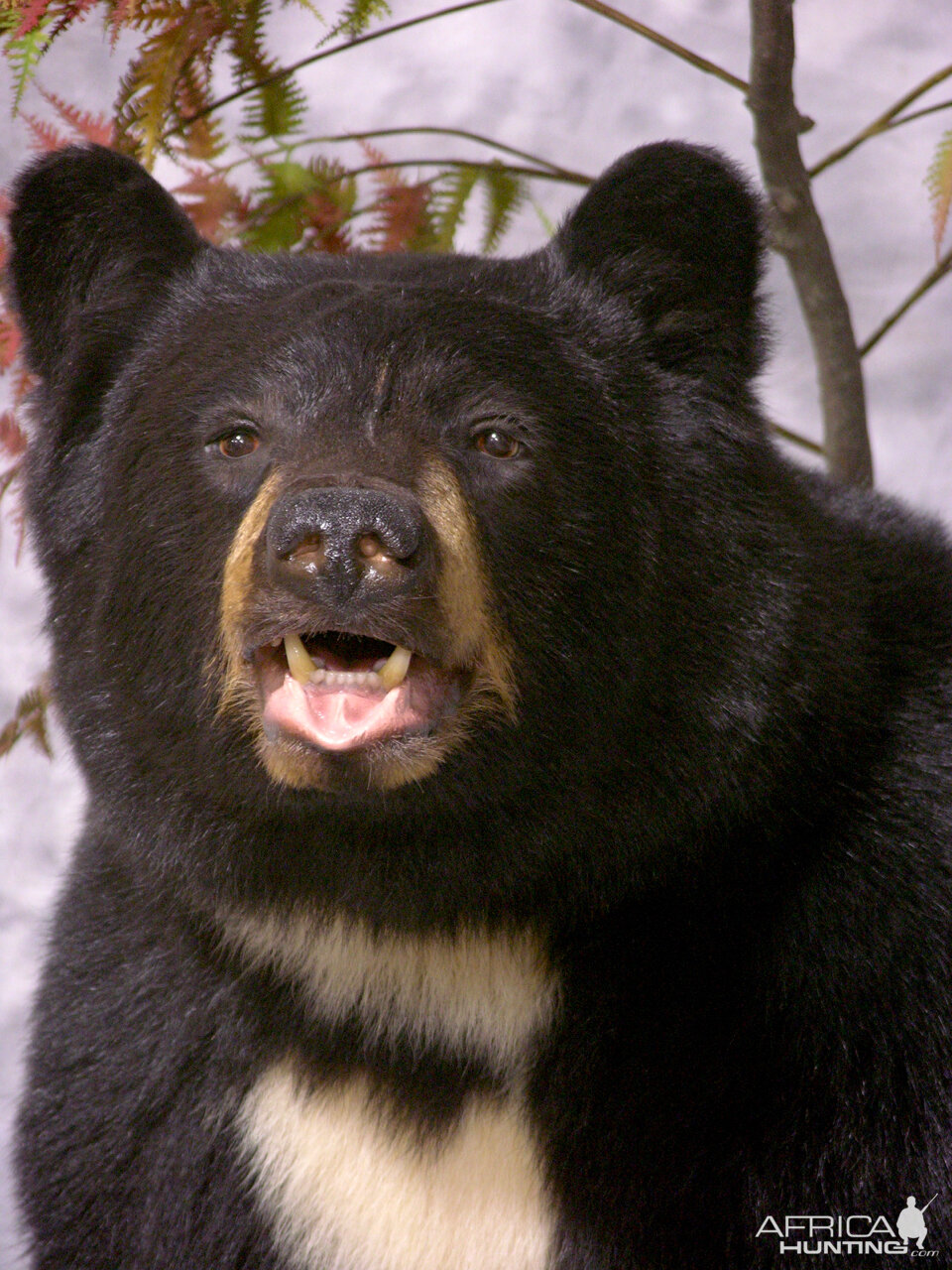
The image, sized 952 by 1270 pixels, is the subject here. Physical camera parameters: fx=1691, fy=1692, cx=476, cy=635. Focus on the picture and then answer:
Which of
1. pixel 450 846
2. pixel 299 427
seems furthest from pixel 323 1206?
pixel 299 427

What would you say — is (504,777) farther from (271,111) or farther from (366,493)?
(271,111)

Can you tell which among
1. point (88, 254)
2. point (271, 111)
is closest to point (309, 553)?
point (88, 254)

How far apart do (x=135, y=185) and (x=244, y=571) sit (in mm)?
851

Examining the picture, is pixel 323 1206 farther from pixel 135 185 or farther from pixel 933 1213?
pixel 135 185

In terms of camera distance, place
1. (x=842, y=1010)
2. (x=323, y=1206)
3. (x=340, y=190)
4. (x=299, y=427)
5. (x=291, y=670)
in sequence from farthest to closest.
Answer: (x=340, y=190) < (x=323, y=1206) < (x=842, y=1010) < (x=299, y=427) < (x=291, y=670)

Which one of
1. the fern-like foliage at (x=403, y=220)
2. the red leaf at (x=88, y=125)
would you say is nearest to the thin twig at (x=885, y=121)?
the fern-like foliage at (x=403, y=220)

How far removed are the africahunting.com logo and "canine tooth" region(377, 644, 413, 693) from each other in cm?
99

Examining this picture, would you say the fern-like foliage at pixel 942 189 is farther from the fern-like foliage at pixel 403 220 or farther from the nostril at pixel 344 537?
the nostril at pixel 344 537

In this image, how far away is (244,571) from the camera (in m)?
2.25

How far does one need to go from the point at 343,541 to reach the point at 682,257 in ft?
3.09

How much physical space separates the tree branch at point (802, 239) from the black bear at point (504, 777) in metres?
0.94

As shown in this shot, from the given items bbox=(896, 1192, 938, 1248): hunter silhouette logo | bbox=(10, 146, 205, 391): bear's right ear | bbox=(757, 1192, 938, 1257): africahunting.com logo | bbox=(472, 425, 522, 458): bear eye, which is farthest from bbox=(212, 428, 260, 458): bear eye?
bbox=(896, 1192, 938, 1248): hunter silhouette logo

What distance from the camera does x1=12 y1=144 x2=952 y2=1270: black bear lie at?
2408mm

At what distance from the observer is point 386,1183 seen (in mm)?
2662
